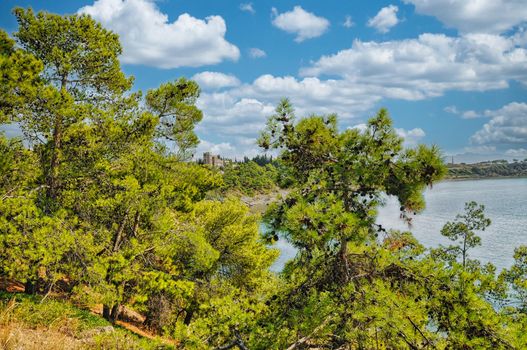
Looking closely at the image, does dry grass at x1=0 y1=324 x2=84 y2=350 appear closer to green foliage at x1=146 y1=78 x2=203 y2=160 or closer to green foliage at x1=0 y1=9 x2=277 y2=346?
green foliage at x1=0 y1=9 x2=277 y2=346

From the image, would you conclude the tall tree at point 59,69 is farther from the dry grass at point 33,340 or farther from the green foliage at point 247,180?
the green foliage at point 247,180

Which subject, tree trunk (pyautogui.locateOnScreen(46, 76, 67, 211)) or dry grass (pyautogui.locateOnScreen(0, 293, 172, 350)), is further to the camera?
tree trunk (pyautogui.locateOnScreen(46, 76, 67, 211))

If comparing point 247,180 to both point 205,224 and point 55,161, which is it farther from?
point 55,161

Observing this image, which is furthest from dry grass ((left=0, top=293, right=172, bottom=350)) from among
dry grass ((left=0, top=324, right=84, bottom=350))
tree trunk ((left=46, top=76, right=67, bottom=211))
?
tree trunk ((left=46, top=76, right=67, bottom=211))

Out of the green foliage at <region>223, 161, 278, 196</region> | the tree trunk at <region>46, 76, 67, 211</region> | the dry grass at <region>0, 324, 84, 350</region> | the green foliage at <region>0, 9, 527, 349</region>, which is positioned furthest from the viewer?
the green foliage at <region>223, 161, 278, 196</region>

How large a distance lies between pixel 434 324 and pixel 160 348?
11.5ft

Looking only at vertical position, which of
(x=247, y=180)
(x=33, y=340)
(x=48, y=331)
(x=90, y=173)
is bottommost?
(x=48, y=331)

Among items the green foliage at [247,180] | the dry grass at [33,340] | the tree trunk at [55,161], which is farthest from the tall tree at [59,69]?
the green foliage at [247,180]

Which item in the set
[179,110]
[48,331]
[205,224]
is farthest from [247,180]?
[48,331]

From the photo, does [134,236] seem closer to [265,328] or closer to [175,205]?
[175,205]

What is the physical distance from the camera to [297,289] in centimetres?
570

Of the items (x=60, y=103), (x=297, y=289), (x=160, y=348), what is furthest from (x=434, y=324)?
(x=60, y=103)

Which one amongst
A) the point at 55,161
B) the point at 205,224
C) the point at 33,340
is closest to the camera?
the point at 33,340

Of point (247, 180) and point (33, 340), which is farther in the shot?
point (247, 180)
